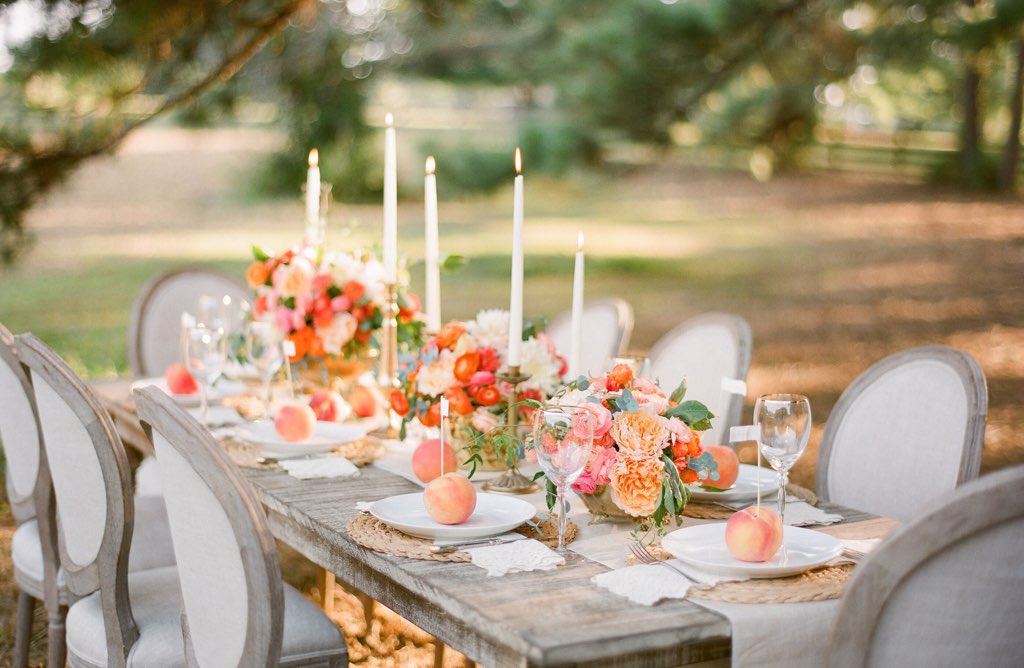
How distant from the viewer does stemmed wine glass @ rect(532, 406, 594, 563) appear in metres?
1.75

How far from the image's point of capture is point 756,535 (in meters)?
1.72

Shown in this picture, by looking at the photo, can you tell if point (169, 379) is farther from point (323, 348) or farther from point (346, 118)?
point (346, 118)

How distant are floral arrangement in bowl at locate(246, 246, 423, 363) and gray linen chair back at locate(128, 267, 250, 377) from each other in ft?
2.76

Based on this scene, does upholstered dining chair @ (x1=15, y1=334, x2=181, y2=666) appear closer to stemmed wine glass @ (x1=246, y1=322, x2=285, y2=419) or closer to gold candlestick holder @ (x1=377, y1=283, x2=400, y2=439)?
stemmed wine glass @ (x1=246, y1=322, x2=285, y2=419)

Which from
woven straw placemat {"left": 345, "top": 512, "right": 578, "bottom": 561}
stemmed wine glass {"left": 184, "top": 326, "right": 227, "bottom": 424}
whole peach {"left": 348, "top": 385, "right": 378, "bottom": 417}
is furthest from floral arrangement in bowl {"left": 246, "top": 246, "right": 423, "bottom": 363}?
woven straw placemat {"left": 345, "top": 512, "right": 578, "bottom": 561}

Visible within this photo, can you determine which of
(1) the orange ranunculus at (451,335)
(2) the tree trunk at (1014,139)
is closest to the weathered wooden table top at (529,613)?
(1) the orange ranunculus at (451,335)

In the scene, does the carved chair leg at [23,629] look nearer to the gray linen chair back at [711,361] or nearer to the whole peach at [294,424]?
the whole peach at [294,424]

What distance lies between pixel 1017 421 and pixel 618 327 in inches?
150

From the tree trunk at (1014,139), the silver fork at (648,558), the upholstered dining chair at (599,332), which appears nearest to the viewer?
the silver fork at (648,558)

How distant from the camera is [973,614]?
147 cm

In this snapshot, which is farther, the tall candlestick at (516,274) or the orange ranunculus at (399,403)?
the orange ranunculus at (399,403)

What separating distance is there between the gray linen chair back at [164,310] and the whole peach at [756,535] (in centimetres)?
226

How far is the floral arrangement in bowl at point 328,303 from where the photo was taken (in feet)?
9.19

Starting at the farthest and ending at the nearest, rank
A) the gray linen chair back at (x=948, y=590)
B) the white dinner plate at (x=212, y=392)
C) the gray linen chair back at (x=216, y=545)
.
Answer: the white dinner plate at (x=212, y=392)
the gray linen chair back at (x=216, y=545)
the gray linen chair back at (x=948, y=590)
